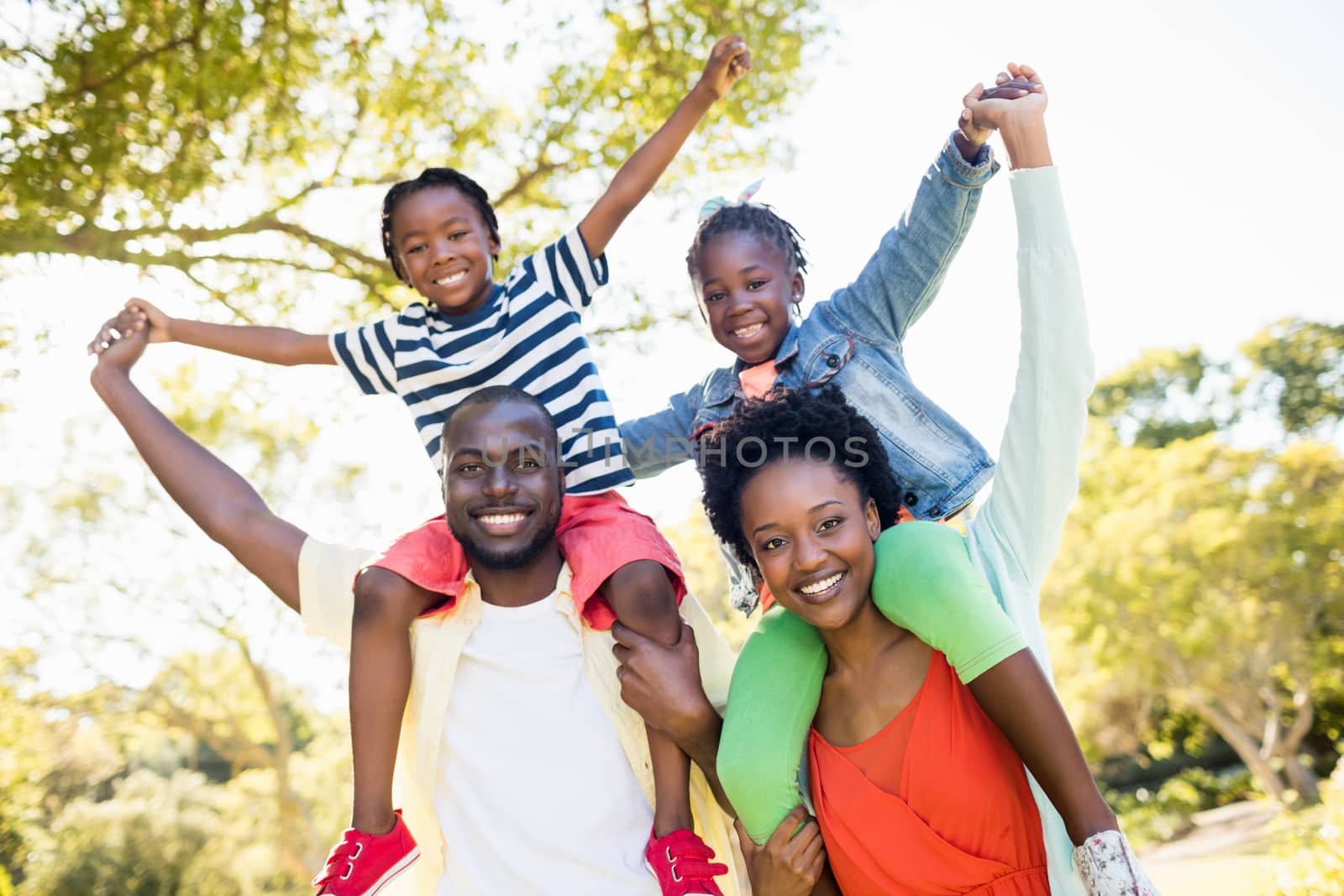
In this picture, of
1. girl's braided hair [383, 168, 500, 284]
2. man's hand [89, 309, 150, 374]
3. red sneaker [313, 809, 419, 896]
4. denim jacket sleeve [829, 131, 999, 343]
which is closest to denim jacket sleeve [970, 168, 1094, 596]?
denim jacket sleeve [829, 131, 999, 343]

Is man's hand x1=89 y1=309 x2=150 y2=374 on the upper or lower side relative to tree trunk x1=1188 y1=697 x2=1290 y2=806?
upper

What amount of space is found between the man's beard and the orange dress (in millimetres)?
918

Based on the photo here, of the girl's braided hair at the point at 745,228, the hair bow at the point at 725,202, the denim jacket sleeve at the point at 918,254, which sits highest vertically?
the hair bow at the point at 725,202

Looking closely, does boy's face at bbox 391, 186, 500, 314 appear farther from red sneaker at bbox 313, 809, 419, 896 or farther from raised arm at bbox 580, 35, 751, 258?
red sneaker at bbox 313, 809, 419, 896

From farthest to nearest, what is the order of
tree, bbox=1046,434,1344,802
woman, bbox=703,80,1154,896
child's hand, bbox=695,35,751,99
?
tree, bbox=1046,434,1344,802, child's hand, bbox=695,35,751,99, woman, bbox=703,80,1154,896

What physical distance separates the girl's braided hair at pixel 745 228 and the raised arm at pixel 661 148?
261mm

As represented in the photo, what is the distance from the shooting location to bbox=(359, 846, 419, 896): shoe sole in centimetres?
232

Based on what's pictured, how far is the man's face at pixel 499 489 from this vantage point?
252 centimetres

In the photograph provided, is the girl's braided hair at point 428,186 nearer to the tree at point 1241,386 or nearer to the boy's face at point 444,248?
the boy's face at point 444,248

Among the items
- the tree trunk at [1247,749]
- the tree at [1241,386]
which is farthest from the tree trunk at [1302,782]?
the tree at [1241,386]

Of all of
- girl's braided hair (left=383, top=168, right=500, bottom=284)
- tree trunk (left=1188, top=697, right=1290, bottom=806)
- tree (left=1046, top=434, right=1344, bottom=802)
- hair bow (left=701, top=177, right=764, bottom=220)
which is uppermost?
girl's braided hair (left=383, top=168, right=500, bottom=284)

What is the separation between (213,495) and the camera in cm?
280

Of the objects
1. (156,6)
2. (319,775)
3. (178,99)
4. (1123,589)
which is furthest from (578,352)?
(1123,589)

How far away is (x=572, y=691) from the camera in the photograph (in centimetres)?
252
